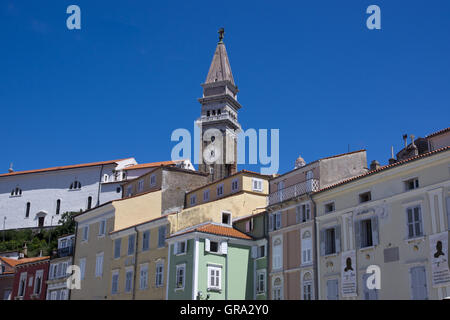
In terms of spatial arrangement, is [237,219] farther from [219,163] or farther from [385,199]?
[219,163]

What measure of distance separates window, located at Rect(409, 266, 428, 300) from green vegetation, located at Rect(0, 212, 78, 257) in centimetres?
6305

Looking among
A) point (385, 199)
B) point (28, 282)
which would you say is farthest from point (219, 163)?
point (385, 199)

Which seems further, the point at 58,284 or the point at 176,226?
the point at 58,284

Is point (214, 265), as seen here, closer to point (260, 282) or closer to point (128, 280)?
point (260, 282)

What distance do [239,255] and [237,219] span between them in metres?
4.21

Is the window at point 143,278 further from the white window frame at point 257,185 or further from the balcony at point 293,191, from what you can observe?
the balcony at point 293,191

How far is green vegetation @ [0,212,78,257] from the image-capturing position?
87781mm

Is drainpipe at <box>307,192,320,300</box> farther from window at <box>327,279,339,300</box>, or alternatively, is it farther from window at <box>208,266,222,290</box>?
window at <box>208,266,222,290</box>

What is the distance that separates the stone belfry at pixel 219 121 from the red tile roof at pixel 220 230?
2455 inches

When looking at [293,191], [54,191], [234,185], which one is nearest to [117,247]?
[234,185]
